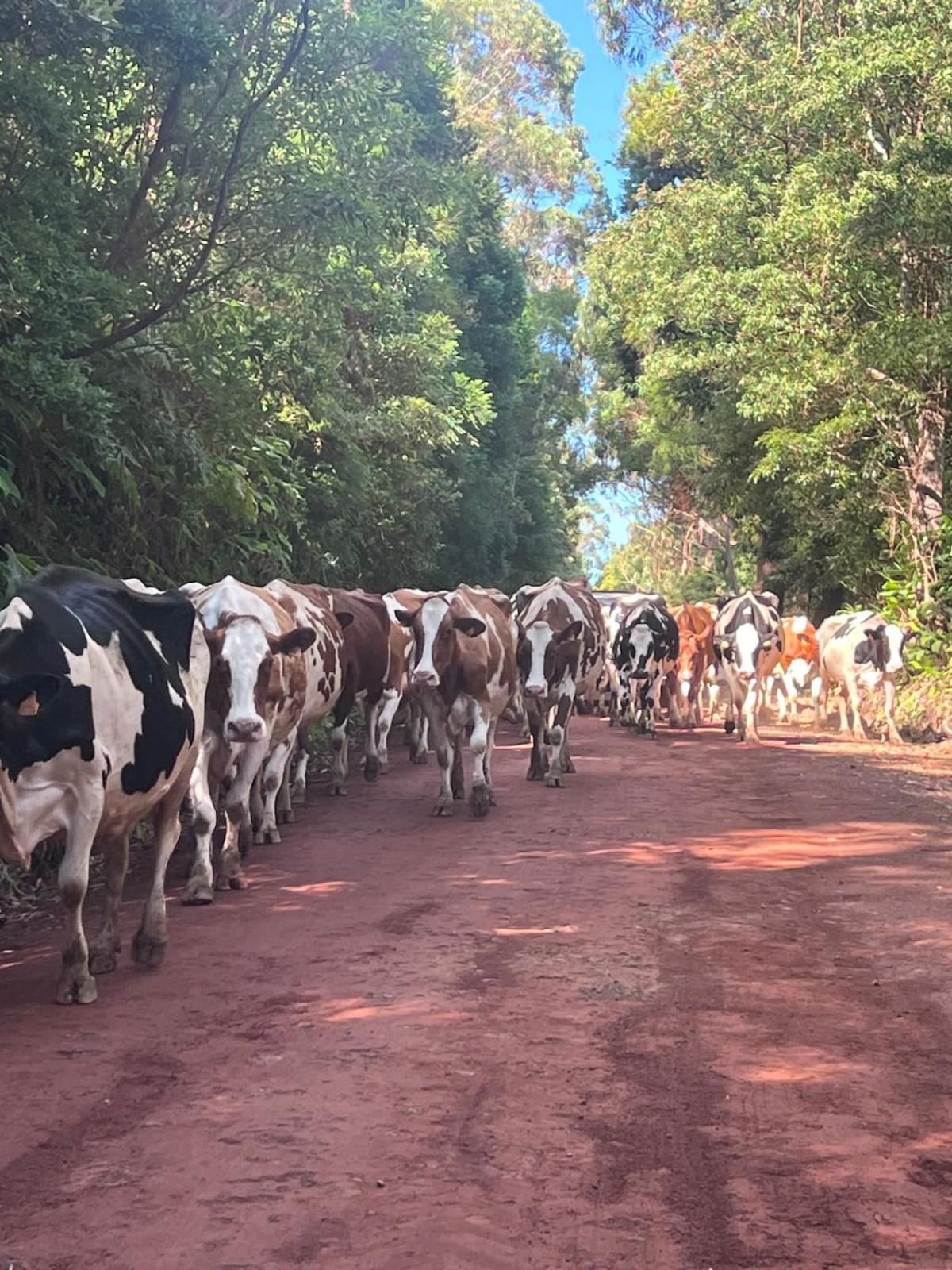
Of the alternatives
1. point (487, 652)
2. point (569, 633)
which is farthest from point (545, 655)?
point (487, 652)

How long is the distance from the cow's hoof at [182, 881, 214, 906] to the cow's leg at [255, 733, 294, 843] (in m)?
2.49

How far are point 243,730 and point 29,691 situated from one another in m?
3.44

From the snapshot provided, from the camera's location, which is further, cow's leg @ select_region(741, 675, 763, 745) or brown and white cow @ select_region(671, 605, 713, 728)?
brown and white cow @ select_region(671, 605, 713, 728)

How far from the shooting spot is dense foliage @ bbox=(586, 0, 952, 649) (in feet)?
69.3

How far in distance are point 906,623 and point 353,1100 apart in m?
20.3

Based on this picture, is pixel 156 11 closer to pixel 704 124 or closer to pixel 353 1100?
pixel 353 1100

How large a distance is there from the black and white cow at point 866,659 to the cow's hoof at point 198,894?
1457 cm

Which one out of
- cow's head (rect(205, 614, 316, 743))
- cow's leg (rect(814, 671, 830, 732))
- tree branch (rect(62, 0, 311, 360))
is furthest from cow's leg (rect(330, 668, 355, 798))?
cow's leg (rect(814, 671, 830, 732))

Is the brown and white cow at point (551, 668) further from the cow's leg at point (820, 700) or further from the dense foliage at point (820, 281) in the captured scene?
the cow's leg at point (820, 700)

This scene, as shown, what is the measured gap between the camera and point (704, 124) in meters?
26.4

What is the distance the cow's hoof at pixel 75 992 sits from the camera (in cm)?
684

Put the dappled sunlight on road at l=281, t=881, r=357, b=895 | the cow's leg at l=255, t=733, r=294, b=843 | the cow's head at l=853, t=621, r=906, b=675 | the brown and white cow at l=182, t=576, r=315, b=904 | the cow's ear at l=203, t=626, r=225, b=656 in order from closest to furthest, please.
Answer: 1. the brown and white cow at l=182, t=576, r=315, b=904
2. the dappled sunlight on road at l=281, t=881, r=357, b=895
3. the cow's ear at l=203, t=626, r=225, b=656
4. the cow's leg at l=255, t=733, r=294, b=843
5. the cow's head at l=853, t=621, r=906, b=675

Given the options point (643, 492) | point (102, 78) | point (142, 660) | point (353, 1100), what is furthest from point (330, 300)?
point (643, 492)

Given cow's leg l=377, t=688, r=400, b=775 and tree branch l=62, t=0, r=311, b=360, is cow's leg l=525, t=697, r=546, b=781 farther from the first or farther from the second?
tree branch l=62, t=0, r=311, b=360
